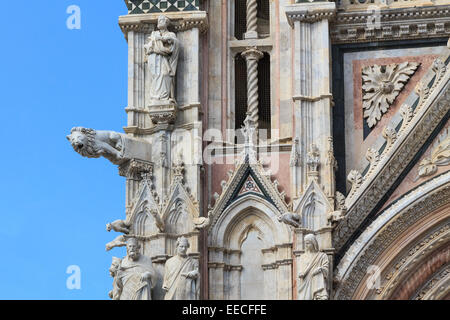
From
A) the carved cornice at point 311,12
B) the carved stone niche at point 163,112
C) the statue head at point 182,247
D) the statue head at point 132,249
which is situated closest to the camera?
the statue head at point 182,247

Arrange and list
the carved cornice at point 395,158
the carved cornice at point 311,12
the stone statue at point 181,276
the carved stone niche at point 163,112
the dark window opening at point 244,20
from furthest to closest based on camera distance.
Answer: the dark window opening at point 244,20 → the carved cornice at point 311,12 → the carved stone niche at point 163,112 → the carved cornice at point 395,158 → the stone statue at point 181,276

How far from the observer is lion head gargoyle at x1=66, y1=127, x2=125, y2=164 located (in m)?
25.0

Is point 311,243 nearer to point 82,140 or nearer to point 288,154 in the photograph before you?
point 288,154

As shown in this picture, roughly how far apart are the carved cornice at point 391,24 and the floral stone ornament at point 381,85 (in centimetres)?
50

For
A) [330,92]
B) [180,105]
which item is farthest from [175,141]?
[330,92]

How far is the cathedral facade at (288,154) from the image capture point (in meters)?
25.0

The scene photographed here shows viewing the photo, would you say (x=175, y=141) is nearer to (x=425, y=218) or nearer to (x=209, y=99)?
(x=209, y=99)

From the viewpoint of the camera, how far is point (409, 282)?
25.2m

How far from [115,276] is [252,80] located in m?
3.96

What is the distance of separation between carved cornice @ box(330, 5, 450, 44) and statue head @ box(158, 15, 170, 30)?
2510mm

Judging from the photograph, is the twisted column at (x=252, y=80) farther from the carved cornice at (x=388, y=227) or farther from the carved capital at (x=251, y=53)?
the carved cornice at (x=388, y=227)

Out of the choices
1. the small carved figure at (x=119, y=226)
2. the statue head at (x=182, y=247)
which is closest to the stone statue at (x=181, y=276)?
the statue head at (x=182, y=247)

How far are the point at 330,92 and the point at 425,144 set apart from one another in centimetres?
161
